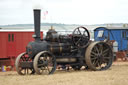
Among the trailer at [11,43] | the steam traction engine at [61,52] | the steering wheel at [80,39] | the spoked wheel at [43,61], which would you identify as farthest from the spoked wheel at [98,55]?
the trailer at [11,43]

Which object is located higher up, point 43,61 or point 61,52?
point 61,52

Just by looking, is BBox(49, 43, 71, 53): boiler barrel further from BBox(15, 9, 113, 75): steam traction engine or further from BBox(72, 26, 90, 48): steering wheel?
→ BBox(72, 26, 90, 48): steering wheel

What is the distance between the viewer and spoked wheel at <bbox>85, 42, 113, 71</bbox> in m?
11.9

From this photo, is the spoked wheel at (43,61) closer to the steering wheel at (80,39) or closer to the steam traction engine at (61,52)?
the steam traction engine at (61,52)

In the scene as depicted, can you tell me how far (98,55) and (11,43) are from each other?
7676 millimetres

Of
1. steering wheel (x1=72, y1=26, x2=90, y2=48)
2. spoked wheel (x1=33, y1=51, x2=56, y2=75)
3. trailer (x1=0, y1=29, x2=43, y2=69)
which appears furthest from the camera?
trailer (x1=0, y1=29, x2=43, y2=69)

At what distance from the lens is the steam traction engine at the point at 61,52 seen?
10914 millimetres

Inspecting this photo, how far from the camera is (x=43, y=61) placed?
1070cm

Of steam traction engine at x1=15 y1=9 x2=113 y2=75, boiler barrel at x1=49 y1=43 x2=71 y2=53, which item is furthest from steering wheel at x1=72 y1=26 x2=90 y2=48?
boiler barrel at x1=49 y1=43 x2=71 y2=53

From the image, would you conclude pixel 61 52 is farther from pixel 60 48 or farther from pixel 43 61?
pixel 43 61

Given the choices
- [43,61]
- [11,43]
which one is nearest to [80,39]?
[43,61]

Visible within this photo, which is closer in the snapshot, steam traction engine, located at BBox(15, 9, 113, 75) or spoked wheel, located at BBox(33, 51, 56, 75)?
spoked wheel, located at BBox(33, 51, 56, 75)

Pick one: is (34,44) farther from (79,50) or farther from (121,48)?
(121,48)

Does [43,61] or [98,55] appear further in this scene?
[98,55]
